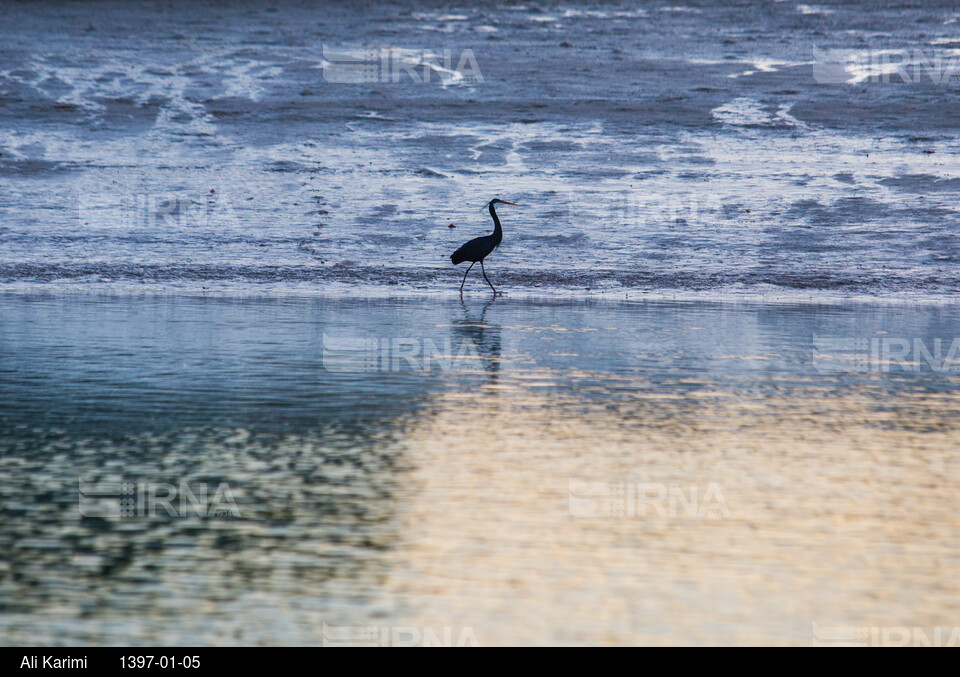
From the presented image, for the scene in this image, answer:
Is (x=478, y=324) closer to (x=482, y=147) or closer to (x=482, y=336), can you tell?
(x=482, y=336)

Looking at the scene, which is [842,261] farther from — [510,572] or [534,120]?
[510,572]

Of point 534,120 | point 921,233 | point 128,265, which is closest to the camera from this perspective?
point 128,265

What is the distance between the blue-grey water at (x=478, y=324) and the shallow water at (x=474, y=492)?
0.03 m

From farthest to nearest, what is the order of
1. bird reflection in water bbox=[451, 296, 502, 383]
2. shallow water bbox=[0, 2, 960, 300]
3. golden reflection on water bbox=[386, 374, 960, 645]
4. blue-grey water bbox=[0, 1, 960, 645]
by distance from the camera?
shallow water bbox=[0, 2, 960, 300] → bird reflection in water bbox=[451, 296, 502, 383] → blue-grey water bbox=[0, 1, 960, 645] → golden reflection on water bbox=[386, 374, 960, 645]

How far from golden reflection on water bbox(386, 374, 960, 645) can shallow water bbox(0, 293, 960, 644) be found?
0.06 ft

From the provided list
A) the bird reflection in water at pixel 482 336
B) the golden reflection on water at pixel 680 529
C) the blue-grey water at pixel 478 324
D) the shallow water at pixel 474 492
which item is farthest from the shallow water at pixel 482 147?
the golden reflection on water at pixel 680 529

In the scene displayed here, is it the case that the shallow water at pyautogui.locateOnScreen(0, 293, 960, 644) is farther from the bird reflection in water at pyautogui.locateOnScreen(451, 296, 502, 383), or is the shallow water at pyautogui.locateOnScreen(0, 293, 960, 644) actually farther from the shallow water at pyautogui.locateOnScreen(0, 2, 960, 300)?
the shallow water at pyautogui.locateOnScreen(0, 2, 960, 300)

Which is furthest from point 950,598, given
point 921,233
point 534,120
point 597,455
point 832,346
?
point 534,120

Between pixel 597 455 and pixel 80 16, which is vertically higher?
pixel 80 16

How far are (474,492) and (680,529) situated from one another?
1.08 meters

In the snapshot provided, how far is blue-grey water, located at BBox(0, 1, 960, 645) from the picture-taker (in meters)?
4.79

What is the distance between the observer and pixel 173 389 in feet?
30.7

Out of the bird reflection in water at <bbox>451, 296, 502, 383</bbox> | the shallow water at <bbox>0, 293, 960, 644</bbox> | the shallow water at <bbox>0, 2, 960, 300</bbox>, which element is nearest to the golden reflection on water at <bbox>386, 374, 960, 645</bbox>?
the shallow water at <bbox>0, 293, 960, 644</bbox>

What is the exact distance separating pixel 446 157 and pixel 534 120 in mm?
3550
